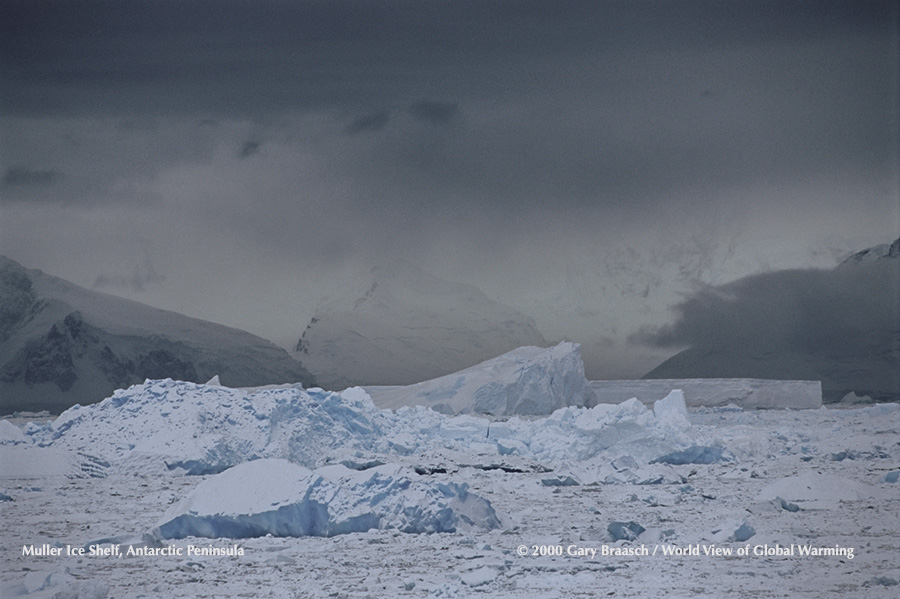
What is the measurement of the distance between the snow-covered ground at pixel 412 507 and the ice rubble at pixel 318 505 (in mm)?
16

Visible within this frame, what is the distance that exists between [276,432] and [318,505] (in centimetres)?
448

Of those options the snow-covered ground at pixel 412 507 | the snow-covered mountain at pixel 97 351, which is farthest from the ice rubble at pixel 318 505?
the snow-covered mountain at pixel 97 351

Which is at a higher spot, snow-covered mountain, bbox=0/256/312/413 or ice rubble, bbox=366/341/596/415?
snow-covered mountain, bbox=0/256/312/413

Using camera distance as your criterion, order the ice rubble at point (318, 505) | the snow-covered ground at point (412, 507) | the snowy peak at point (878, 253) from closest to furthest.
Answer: the snow-covered ground at point (412, 507) < the ice rubble at point (318, 505) < the snowy peak at point (878, 253)

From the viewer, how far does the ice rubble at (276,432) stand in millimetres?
11023

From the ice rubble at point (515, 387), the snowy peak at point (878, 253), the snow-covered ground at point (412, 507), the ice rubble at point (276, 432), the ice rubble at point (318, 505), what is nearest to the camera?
the snow-covered ground at point (412, 507)

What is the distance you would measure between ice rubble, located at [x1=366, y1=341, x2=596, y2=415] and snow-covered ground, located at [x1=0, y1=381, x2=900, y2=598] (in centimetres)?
960

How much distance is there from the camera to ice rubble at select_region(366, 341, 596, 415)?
75.3 feet

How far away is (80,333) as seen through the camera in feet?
121

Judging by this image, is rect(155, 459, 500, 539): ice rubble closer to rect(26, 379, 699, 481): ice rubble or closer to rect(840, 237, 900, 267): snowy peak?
rect(26, 379, 699, 481): ice rubble

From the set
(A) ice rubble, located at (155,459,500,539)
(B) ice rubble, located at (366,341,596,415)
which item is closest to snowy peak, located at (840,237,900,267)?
(B) ice rubble, located at (366,341,596,415)

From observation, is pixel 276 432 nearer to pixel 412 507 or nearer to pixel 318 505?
pixel 318 505

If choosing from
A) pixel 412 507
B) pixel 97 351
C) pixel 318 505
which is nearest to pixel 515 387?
pixel 412 507

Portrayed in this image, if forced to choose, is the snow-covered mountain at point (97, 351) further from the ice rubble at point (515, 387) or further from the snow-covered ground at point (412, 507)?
the snow-covered ground at point (412, 507)
